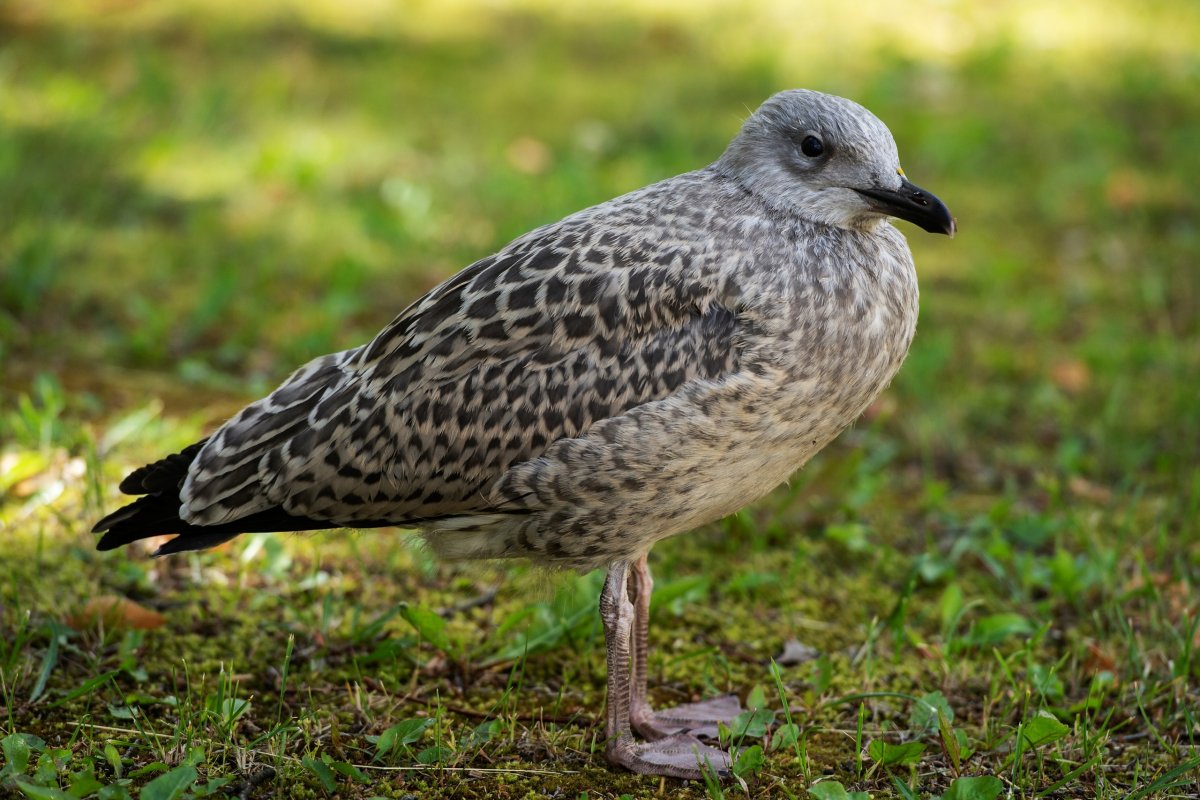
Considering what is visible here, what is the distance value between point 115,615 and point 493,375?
1340 millimetres

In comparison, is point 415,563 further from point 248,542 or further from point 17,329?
point 17,329

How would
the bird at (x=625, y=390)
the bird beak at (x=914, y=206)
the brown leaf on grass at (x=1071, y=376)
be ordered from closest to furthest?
1. the bird at (x=625, y=390)
2. the bird beak at (x=914, y=206)
3. the brown leaf on grass at (x=1071, y=376)

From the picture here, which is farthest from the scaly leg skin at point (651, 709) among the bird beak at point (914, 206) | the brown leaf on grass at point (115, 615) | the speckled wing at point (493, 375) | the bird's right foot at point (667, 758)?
the brown leaf on grass at point (115, 615)

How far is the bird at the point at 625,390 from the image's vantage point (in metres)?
3.43

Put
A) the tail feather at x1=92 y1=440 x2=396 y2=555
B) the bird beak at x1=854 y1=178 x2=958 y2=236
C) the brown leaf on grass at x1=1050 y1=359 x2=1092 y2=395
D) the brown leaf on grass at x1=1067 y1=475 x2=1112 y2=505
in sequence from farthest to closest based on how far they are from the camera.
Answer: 1. the brown leaf on grass at x1=1050 y1=359 x2=1092 y2=395
2. the brown leaf on grass at x1=1067 y1=475 x2=1112 y2=505
3. the tail feather at x1=92 y1=440 x2=396 y2=555
4. the bird beak at x1=854 y1=178 x2=958 y2=236

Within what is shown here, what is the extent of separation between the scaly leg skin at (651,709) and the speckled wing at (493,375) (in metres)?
0.58

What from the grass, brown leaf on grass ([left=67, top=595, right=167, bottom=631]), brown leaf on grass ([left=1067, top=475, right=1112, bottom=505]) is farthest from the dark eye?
brown leaf on grass ([left=67, top=595, right=167, bottom=631])

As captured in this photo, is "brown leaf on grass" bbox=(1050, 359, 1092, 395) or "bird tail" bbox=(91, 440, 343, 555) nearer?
"bird tail" bbox=(91, 440, 343, 555)

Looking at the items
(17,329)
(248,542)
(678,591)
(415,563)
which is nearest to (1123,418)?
(678,591)

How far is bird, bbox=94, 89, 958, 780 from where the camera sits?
343 cm

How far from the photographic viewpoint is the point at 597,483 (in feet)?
11.2

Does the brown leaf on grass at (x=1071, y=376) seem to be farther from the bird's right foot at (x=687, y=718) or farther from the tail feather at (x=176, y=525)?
the tail feather at (x=176, y=525)

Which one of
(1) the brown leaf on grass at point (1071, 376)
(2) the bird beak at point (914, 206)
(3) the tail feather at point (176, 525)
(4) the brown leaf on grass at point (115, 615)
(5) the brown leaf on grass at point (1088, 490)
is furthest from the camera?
(1) the brown leaf on grass at point (1071, 376)

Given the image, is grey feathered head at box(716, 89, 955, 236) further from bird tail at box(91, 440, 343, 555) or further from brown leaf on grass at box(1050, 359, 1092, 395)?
brown leaf on grass at box(1050, 359, 1092, 395)
